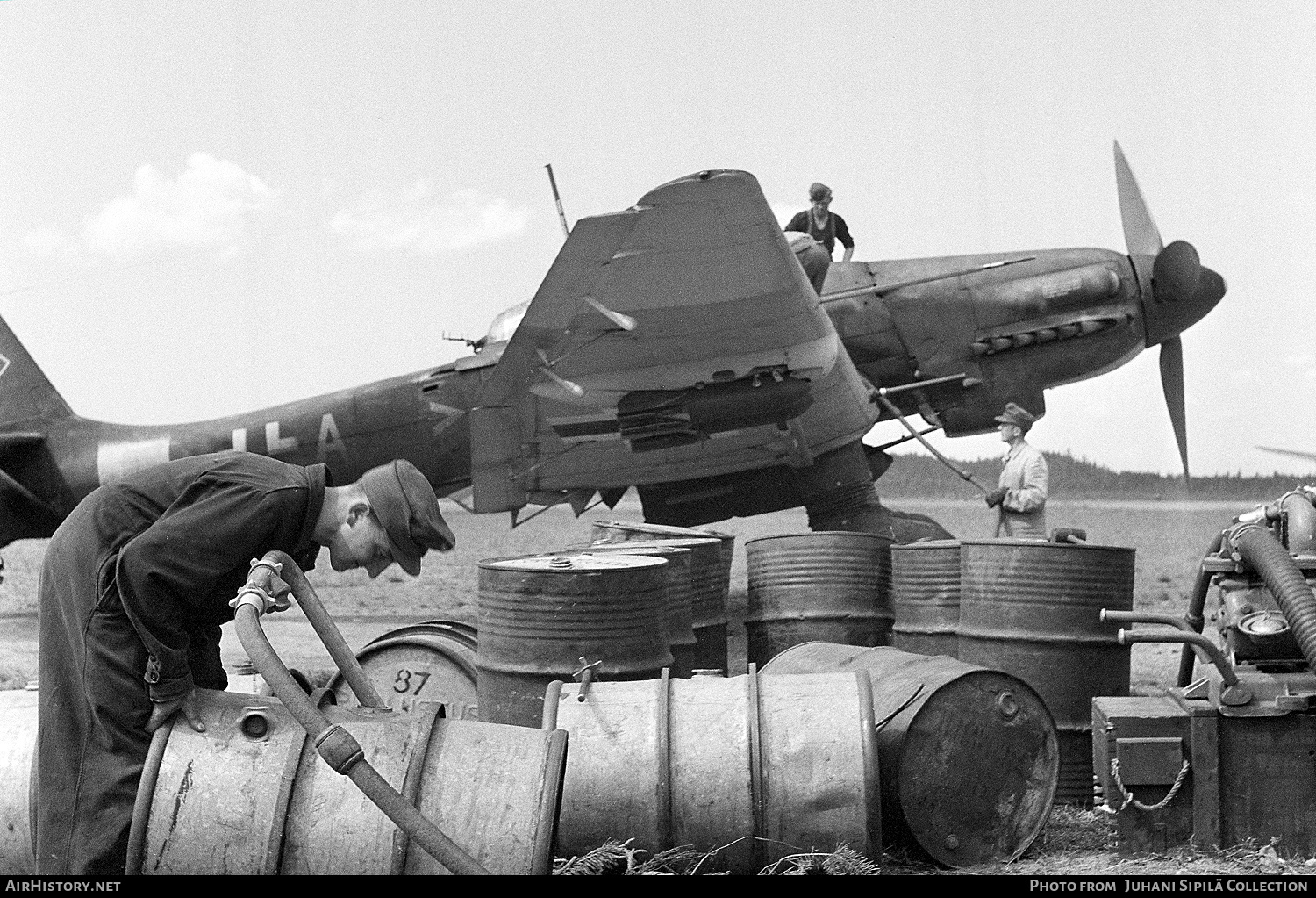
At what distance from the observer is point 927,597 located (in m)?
5.49

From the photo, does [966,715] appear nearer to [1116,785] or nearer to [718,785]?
[1116,785]

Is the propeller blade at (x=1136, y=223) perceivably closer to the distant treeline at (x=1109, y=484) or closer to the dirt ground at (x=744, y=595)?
the dirt ground at (x=744, y=595)

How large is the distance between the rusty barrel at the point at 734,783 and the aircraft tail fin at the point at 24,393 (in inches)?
338

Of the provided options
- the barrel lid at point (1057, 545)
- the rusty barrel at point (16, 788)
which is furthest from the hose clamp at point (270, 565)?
the barrel lid at point (1057, 545)

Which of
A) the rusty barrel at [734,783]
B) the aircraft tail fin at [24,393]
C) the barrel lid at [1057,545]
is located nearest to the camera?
the rusty barrel at [734,783]

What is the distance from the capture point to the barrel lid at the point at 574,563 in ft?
14.2

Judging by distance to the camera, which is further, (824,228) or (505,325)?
(824,228)

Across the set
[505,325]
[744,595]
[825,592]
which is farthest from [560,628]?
[505,325]

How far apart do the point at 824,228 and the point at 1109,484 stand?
238 inches

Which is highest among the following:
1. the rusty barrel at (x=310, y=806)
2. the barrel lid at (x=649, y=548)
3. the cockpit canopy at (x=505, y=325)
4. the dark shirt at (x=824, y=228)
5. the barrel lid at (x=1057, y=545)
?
the dark shirt at (x=824, y=228)

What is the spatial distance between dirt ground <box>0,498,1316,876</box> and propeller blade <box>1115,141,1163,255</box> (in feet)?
9.23

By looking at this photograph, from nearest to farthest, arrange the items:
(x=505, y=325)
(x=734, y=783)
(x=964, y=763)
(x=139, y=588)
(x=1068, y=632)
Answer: (x=139, y=588) → (x=734, y=783) → (x=964, y=763) → (x=1068, y=632) → (x=505, y=325)

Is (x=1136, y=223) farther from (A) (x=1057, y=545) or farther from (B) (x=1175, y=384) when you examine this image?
(A) (x=1057, y=545)

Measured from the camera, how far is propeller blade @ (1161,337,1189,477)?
1058 centimetres
